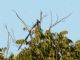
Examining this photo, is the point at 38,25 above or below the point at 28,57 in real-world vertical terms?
above

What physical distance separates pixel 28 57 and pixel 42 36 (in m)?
0.55

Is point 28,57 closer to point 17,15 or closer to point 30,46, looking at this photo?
point 30,46

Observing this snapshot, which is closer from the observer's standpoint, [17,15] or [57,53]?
[57,53]

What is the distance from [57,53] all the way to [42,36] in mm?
540

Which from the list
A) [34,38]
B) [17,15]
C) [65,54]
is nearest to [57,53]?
[65,54]

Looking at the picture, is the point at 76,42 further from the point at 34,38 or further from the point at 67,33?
the point at 34,38

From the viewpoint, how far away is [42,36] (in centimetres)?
711

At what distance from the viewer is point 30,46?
709 centimetres

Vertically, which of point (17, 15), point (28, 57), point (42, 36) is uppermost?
point (17, 15)

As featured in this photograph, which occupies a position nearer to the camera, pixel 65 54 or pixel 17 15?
pixel 65 54

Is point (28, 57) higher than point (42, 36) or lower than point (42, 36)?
lower

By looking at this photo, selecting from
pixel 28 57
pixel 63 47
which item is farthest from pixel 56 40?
pixel 28 57

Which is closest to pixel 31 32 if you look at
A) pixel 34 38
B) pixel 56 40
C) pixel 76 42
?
pixel 34 38

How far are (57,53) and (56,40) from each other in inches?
11.2
